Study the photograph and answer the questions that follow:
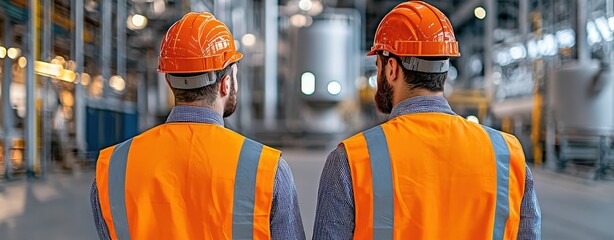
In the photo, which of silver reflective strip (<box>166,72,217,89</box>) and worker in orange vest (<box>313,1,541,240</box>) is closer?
worker in orange vest (<box>313,1,541,240</box>)

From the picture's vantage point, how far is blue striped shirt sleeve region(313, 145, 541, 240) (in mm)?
1510

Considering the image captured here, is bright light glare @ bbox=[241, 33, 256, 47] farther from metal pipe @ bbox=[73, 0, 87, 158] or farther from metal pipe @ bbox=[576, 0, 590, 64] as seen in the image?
metal pipe @ bbox=[576, 0, 590, 64]

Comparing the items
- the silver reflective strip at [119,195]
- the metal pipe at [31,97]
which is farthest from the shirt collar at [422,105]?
the metal pipe at [31,97]

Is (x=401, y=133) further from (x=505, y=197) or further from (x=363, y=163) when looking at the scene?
(x=505, y=197)

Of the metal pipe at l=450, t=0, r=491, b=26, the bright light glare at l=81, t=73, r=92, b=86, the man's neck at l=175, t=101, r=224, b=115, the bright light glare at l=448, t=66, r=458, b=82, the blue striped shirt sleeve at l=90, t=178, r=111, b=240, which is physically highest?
the metal pipe at l=450, t=0, r=491, b=26

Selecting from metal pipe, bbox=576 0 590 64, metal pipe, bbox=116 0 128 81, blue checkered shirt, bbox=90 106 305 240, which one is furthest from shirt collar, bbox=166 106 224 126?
metal pipe, bbox=116 0 128 81

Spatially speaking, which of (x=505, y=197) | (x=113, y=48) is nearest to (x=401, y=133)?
(x=505, y=197)

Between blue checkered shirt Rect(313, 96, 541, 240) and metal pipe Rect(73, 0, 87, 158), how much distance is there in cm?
923

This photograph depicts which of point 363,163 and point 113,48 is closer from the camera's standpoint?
point 363,163

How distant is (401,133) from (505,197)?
32 centimetres

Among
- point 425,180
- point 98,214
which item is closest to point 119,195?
point 98,214

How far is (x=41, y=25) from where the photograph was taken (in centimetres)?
895

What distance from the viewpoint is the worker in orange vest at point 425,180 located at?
4.93ft

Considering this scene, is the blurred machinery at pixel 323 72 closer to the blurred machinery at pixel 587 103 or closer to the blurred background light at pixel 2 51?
the blurred machinery at pixel 587 103
